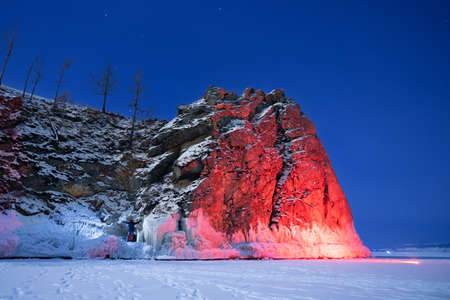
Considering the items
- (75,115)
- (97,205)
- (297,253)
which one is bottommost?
(297,253)

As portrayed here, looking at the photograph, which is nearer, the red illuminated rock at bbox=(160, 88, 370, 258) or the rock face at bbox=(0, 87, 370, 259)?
the rock face at bbox=(0, 87, 370, 259)

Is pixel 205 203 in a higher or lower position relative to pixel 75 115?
lower

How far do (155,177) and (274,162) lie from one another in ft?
37.3

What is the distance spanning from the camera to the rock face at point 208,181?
2067cm

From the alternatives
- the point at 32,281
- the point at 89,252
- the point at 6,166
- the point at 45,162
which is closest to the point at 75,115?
the point at 45,162

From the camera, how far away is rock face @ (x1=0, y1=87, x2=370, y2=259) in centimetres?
2067

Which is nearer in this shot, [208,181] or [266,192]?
[208,181]

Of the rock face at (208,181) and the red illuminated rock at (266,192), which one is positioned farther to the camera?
the red illuminated rock at (266,192)

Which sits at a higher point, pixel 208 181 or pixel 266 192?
pixel 208 181

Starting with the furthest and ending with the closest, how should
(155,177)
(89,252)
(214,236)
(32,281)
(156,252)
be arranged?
1. (155,177)
2. (214,236)
3. (156,252)
4. (89,252)
5. (32,281)

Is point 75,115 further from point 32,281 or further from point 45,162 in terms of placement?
point 32,281

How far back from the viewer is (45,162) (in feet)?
74.5

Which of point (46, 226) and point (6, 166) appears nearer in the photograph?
point (46, 226)

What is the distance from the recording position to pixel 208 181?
72.2 ft
